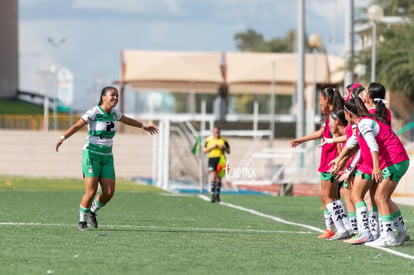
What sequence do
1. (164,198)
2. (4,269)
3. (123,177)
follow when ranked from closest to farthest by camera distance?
(4,269) < (164,198) < (123,177)

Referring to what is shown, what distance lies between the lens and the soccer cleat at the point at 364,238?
12695mm

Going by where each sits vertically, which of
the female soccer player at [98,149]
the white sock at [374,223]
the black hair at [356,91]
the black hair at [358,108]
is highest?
the black hair at [356,91]

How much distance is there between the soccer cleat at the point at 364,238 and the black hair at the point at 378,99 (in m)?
1.36

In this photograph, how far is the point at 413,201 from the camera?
2611cm

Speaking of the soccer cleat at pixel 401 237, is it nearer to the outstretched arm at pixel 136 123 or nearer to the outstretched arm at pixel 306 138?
the outstretched arm at pixel 306 138

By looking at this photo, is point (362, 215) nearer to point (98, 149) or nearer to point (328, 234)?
point (328, 234)

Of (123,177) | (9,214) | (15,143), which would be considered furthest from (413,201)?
(15,143)

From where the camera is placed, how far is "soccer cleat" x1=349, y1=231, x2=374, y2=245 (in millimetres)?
12695

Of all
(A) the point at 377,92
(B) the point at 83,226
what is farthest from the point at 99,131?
(A) the point at 377,92

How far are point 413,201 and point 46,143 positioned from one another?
2698 cm

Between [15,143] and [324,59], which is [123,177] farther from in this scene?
[324,59]

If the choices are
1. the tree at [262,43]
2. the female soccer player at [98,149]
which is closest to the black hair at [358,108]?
the female soccer player at [98,149]

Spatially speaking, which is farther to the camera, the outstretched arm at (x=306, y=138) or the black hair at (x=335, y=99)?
the outstretched arm at (x=306, y=138)

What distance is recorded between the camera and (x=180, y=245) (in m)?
12.1
